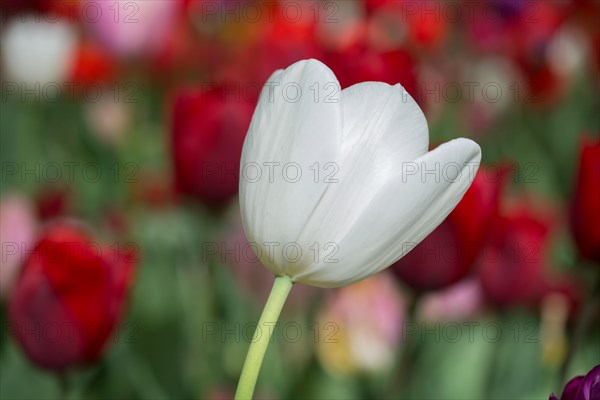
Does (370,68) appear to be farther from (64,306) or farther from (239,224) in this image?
(239,224)

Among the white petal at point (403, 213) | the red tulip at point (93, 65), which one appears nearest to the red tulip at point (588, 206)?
the white petal at point (403, 213)

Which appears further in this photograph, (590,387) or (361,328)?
(361,328)

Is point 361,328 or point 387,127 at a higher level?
point 387,127

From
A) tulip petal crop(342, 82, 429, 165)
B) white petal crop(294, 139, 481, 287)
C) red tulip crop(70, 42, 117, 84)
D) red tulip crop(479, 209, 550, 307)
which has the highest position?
tulip petal crop(342, 82, 429, 165)

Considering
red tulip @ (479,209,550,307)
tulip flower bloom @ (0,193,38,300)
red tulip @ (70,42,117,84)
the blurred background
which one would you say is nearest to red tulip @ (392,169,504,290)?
the blurred background

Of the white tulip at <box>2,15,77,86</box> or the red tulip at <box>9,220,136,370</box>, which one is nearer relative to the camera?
the red tulip at <box>9,220,136,370</box>

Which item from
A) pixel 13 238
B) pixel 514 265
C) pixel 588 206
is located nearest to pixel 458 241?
pixel 588 206

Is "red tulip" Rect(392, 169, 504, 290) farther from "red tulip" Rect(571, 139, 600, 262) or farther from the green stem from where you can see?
the green stem

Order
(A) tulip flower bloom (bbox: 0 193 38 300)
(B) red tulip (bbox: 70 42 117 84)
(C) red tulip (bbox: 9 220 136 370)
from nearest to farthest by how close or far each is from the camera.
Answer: (C) red tulip (bbox: 9 220 136 370)
(A) tulip flower bloom (bbox: 0 193 38 300)
(B) red tulip (bbox: 70 42 117 84)
